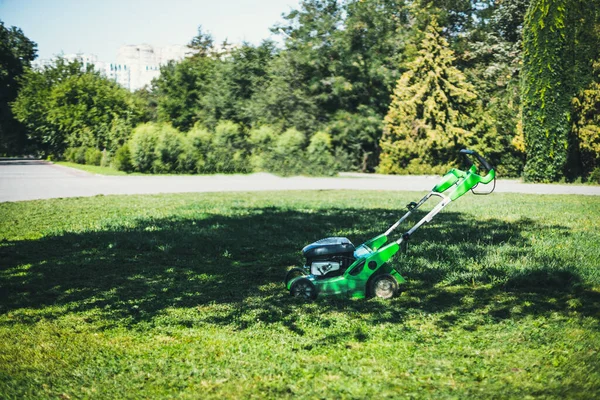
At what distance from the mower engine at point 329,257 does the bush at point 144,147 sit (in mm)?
22940

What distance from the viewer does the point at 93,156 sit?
3725 cm

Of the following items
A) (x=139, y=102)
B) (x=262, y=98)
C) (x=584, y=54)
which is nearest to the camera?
(x=584, y=54)

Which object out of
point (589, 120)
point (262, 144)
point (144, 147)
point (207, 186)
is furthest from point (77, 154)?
point (589, 120)

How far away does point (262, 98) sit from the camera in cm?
3083

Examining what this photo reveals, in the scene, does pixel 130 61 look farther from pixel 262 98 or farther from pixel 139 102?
pixel 262 98

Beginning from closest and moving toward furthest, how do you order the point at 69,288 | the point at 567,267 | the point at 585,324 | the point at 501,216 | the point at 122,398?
the point at 122,398, the point at 585,324, the point at 69,288, the point at 567,267, the point at 501,216

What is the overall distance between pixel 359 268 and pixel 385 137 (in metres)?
26.1

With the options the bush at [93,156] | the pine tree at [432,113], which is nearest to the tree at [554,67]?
the pine tree at [432,113]

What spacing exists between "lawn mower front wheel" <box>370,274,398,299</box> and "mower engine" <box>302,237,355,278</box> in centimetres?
34

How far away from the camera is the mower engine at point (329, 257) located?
5.57 meters

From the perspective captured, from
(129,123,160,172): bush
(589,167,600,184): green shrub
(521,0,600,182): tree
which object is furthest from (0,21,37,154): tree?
(589,167,600,184): green shrub

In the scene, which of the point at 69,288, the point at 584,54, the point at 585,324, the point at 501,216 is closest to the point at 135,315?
the point at 69,288

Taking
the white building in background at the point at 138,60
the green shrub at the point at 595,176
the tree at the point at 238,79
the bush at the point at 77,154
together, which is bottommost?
the green shrub at the point at 595,176

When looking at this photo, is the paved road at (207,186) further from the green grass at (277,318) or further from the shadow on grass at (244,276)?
the green grass at (277,318)
